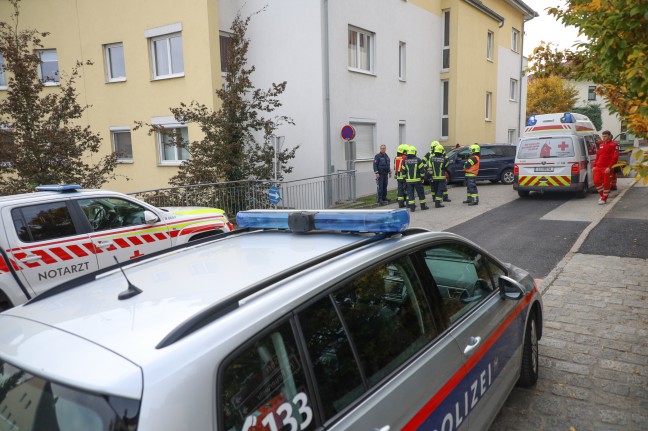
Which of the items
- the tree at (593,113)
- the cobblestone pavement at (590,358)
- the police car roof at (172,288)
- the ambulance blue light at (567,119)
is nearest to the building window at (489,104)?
the ambulance blue light at (567,119)

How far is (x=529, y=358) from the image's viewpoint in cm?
359

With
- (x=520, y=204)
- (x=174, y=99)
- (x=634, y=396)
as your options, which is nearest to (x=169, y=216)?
(x=634, y=396)

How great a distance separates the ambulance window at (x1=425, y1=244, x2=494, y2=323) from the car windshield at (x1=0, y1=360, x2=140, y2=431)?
1.91m

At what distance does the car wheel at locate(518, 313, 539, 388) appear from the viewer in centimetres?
358

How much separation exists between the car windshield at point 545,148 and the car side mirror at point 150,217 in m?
11.5

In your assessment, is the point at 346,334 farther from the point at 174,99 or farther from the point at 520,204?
the point at 174,99

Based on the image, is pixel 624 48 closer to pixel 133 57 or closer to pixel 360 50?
pixel 360 50

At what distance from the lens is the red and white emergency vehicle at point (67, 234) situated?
5.04 m

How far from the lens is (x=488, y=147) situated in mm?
19000

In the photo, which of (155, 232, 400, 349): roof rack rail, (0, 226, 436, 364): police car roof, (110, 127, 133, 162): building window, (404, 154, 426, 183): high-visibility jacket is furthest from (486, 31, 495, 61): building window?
(155, 232, 400, 349): roof rack rail

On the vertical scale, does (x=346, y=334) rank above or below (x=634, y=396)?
above

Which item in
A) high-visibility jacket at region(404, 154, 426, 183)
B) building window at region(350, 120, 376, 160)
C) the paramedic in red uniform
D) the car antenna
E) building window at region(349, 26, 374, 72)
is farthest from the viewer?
building window at region(350, 120, 376, 160)

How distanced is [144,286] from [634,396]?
3653 mm

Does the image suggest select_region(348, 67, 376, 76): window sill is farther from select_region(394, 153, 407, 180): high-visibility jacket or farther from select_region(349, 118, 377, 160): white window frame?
select_region(394, 153, 407, 180): high-visibility jacket
